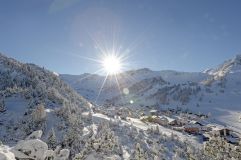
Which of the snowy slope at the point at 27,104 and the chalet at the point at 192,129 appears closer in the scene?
the snowy slope at the point at 27,104

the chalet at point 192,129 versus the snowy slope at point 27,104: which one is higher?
the snowy slope at point 27,104

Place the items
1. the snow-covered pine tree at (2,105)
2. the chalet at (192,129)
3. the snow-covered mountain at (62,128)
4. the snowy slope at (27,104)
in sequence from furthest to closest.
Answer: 1. the chalet at (192,129)
2. the snow-covered pine tree at (2,105)
3. the snowy slope at (27,104)
4. the snow-covered mountain at (62,128)

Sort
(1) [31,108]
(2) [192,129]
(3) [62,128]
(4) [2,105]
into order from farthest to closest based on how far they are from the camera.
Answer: (2) [192,129], (1) [31,108], (4) [2,105], (3) [62,128]

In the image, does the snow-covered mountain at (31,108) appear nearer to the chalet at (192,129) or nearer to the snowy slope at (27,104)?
the snowy slope at (27,104)

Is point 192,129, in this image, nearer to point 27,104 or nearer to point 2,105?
point 27,104

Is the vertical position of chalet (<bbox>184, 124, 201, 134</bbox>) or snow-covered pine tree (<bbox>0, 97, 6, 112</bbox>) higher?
snow-covered pine tree (<bbox>0, 97, 6, 112</bbox>)

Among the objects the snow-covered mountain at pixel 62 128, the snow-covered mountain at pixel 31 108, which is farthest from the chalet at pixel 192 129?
Answer: the snow-covered mountain at pixel 31 108

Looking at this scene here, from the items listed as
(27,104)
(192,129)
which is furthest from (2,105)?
(192,129)

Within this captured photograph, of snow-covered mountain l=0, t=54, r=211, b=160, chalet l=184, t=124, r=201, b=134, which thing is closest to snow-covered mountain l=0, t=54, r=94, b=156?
snow-covered mountain l=0, t=54, r=211, b=160

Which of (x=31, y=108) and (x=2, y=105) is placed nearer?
(x=2, y=105)

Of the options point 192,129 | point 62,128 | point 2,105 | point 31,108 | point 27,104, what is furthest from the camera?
point 192,129

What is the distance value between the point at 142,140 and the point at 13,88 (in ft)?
149

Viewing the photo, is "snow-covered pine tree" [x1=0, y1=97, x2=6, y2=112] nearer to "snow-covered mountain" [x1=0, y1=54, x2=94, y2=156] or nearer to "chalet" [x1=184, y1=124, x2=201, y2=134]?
"snow-covered mountain" [x1=0, y1=54, x2=94, y2=156]

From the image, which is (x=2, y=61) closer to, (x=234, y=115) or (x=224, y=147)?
(x=224, y=147)
